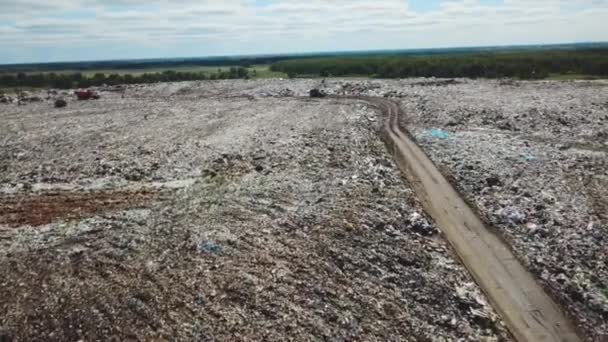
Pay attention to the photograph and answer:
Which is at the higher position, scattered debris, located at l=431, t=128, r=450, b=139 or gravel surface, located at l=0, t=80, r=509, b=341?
scattered debris, located at l=431, t=128, r=450, b=139

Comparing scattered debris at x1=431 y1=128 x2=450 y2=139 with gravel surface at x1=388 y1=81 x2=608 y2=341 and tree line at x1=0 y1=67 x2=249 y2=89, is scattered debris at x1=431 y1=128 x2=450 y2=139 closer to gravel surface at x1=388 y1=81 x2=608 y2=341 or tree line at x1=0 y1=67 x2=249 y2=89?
gravel surface at x1=388 y1=81 x2=608 y2=341

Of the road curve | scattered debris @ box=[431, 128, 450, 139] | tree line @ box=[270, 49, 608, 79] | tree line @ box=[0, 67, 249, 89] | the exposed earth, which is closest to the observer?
the road curve

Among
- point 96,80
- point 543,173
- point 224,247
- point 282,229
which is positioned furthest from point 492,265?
point 96,80

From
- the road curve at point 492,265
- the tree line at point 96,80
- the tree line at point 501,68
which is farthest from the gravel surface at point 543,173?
the tree line at point 96,80

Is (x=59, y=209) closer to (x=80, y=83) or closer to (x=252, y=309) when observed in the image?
(x=252, y=309)

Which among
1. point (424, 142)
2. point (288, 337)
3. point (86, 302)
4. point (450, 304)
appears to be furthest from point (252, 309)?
point (424, 142)

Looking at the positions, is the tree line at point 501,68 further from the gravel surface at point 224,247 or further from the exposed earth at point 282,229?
the gravel surface at point 224,247

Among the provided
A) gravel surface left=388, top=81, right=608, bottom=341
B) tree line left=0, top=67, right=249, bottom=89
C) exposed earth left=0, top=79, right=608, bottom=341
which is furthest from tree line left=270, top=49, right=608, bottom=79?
exposed earth left=0, top=79, right=608, bottom=341

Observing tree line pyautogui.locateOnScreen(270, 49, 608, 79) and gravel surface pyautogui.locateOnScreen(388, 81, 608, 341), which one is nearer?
gravel surface pyautogui.locateOnScreen(388, 81, 608, 341)
